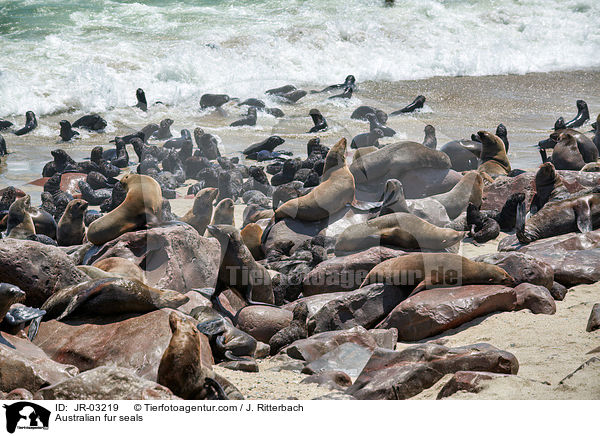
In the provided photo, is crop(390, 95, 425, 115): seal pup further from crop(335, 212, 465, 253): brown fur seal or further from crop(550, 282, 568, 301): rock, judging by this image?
crop(550, 282, 568, 301): rock

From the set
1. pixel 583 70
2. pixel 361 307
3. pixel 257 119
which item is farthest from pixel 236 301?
pixel 583 70

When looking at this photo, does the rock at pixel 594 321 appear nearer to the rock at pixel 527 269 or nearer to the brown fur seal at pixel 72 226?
the rock at pixel 527 269

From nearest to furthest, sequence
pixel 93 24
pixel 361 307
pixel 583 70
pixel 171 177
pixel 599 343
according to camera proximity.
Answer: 1. pixel 599 343
2. pixel 361 307
3. pixel 171 177
4. pixel 583 70
5. pixel 93 24

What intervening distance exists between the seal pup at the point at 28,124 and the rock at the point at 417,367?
1497 cm

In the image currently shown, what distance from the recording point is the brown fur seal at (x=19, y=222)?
325 inches

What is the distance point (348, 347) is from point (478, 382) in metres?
1.37

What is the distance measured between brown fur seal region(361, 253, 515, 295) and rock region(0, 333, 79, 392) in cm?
A: 295

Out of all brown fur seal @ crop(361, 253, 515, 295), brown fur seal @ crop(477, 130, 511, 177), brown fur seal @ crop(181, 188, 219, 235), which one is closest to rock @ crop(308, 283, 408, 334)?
brown fur seal @ crop(361, 253, 515, 295)

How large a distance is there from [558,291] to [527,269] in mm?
332

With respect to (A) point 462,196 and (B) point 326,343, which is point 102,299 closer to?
(B) point 326,343

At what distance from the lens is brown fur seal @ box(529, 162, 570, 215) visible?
8.52 meters

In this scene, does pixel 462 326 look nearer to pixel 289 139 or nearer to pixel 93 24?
pixel 289 139

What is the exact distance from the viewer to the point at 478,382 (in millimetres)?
3799

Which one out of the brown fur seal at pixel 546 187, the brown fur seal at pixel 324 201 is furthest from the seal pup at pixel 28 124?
the brown fur seal at pixel 546 187
